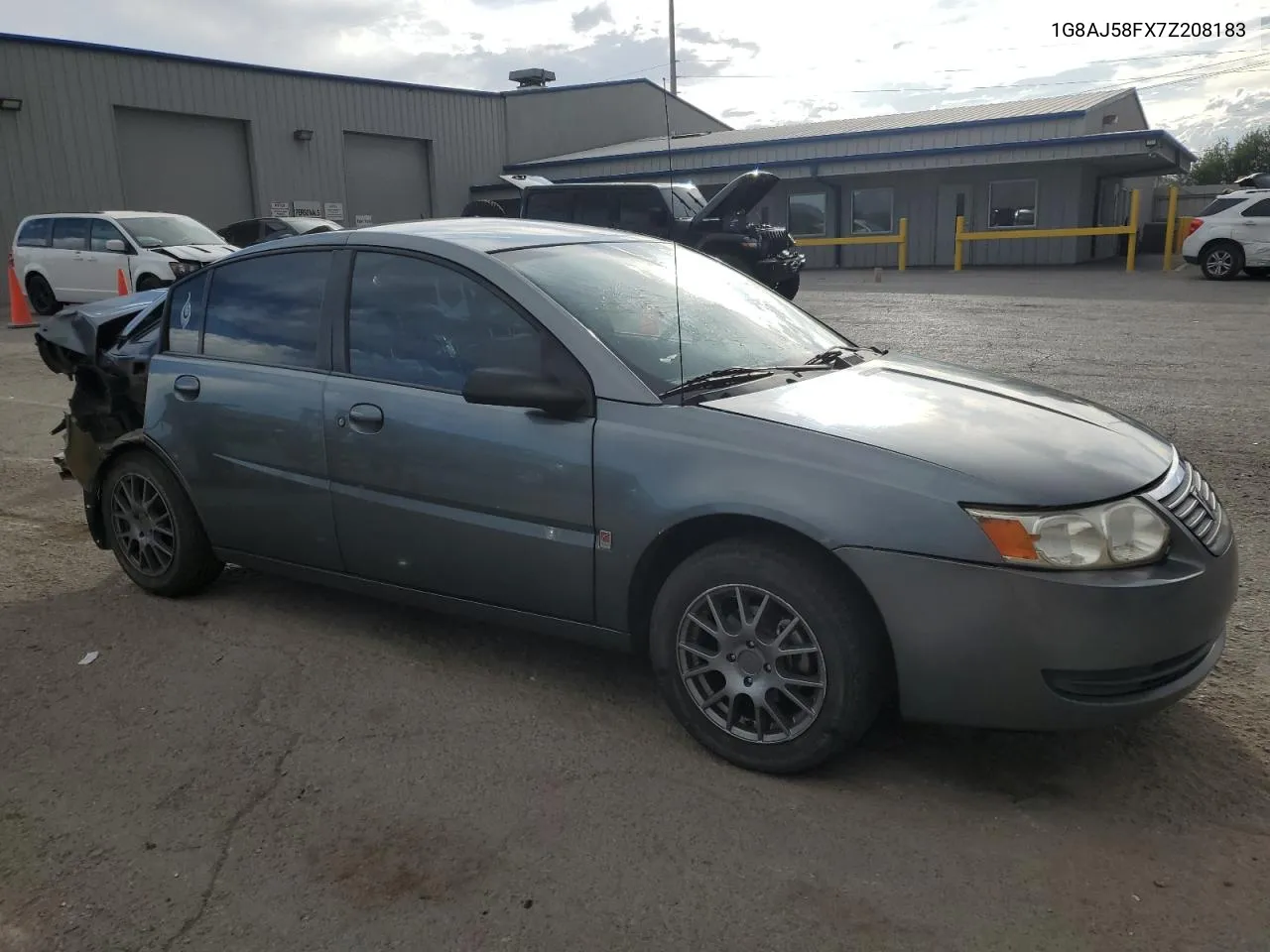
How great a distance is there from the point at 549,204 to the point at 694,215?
2.48 metres

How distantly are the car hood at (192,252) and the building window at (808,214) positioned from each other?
17732mm

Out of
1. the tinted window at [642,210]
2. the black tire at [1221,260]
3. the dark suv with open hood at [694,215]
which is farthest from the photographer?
the black tire at [1221,260]

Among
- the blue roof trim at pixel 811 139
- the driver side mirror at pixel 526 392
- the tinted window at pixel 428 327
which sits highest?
the blue roof trim at pixel 811 139

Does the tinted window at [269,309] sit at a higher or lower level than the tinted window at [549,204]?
lower

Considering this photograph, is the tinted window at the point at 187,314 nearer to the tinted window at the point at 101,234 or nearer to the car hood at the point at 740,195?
the car hood at the point at 740,195

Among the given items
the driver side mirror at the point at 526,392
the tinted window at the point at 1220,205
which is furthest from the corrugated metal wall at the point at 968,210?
the driver side mirror at the point at 526,392

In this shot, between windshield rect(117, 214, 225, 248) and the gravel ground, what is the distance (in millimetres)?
13408

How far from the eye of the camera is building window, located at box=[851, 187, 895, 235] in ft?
94.6

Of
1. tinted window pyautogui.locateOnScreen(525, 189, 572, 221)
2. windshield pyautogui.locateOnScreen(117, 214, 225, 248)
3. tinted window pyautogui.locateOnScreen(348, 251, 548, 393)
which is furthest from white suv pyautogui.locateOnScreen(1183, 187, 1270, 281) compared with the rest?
tinted window pyautogui.locateOnScreen(348, 251, 548, 393)

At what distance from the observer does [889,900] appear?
99.2 inches

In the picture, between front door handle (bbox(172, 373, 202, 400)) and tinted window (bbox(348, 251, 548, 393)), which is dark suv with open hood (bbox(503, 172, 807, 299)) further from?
tinted window (bbox(348, 251, 548, 393))

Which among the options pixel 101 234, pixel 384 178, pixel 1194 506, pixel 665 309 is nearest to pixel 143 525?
pixel 665 309

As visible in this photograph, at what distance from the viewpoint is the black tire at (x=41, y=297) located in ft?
58.9

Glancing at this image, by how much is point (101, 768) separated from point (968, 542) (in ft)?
8.66
